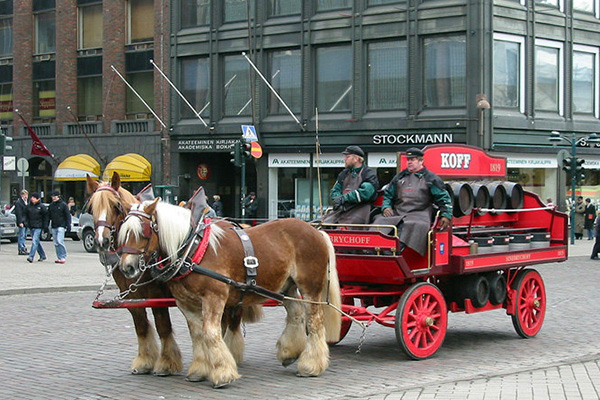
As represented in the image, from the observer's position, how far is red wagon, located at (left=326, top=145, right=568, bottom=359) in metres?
9.17

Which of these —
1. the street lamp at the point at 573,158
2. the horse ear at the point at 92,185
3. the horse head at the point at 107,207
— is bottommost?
the horse head at the point at 107,207

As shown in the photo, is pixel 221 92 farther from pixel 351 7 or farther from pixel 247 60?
pixel 351 7

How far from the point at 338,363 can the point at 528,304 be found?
2891 mm

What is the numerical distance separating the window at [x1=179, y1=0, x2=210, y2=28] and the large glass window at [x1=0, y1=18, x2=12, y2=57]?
1122cm

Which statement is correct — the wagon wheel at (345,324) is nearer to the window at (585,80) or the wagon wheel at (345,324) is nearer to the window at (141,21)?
the window at (585,80)

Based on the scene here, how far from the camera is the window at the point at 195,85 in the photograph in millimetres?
38312

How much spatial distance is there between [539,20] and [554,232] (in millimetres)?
24374

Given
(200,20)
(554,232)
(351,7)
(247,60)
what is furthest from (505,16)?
(554,232)

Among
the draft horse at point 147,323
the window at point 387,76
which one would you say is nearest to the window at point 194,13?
the window at point 387,76

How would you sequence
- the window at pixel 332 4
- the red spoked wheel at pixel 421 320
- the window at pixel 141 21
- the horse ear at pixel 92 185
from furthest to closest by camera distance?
the window at pixel 141 21 < the window at pixel 332 4 < the red spoked wheel at pixel 421 320 < the horse ear at pixel 92 185

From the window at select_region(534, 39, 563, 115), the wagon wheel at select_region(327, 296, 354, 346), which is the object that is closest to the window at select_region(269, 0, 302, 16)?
the window at select_region(534, 39, 563, 115)

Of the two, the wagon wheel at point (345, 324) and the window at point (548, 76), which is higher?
the window at point (548, 76)

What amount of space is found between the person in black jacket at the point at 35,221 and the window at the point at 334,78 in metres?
14.9

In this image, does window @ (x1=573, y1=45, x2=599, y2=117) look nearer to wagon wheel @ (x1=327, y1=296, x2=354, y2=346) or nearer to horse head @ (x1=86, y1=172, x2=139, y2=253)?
wagon wheel @ (x1=327, y1=296, x2=354, y2=346)
